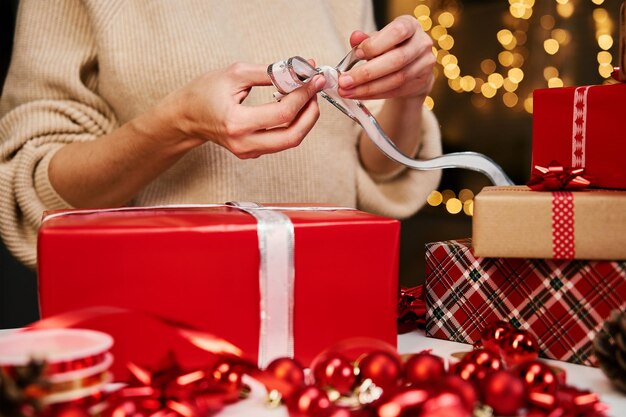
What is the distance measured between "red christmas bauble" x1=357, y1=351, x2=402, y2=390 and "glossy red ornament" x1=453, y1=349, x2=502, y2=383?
51 mm

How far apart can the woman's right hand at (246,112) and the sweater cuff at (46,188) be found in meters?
0.27

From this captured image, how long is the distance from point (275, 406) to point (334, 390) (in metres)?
0.05

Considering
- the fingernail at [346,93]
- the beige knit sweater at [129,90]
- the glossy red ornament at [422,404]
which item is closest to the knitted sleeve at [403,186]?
the beige knit sweater at [129,90]

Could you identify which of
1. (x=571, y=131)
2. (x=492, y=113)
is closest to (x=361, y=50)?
(x=571, y=131)

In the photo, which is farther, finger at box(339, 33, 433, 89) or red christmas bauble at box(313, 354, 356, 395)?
finger at box(339, 33, 433, 89)

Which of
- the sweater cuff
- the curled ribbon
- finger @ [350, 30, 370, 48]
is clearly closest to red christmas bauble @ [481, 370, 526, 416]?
the curled ribbon

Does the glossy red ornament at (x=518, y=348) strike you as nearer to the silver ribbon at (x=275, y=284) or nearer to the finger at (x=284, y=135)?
the silver ribbon at (x=275, y=284)

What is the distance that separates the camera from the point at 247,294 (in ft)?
1.78

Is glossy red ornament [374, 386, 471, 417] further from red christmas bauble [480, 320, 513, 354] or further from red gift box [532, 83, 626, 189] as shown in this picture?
red gift box [532, 83, 626, 189]

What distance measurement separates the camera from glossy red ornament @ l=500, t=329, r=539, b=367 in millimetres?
558

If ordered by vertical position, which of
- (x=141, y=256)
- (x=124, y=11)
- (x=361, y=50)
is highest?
(x=124, y=11)

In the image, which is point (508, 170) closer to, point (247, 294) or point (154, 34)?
point (154, 34)

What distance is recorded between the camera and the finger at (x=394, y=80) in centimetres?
74

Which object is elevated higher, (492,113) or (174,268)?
(492,113)
